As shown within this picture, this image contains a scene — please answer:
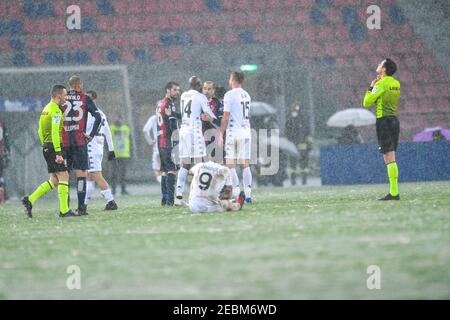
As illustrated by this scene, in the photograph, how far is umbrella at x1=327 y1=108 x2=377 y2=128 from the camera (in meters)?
30.8

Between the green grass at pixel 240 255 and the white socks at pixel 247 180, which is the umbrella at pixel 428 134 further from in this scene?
the green grass at pixel 240 255

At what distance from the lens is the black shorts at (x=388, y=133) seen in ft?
50.1

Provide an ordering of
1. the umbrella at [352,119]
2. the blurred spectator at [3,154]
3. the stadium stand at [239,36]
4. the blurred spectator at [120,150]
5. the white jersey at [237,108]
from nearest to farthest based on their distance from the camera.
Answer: the white jersey at [237,108], the blurred spectator at [3,154], the blurred spectator at [120,150], the umbrella at [352,119], the stadium stand at [239,36]

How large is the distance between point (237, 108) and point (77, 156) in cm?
293

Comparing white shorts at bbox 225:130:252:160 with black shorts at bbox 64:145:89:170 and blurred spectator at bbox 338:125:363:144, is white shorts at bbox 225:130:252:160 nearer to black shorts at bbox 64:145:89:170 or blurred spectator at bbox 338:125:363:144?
black shorts at bbox 64:145:89:170

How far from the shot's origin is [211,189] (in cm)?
1424

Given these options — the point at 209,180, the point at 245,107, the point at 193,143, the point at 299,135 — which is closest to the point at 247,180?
the point at 193,143

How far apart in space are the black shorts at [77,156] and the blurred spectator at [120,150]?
10598 millimetres

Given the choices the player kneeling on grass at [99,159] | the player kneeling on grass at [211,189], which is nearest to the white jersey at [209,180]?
the player kneeling on grass at [211,189]

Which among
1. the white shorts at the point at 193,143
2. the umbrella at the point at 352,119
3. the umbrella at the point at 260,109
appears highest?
the umbrella at the point at 260,109

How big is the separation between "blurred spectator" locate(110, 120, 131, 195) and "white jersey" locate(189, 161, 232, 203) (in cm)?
1208

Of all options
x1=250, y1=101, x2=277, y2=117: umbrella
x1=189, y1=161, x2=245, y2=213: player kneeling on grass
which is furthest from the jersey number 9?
x1=250, y1=101, x2=277, y2=117: umbrella
